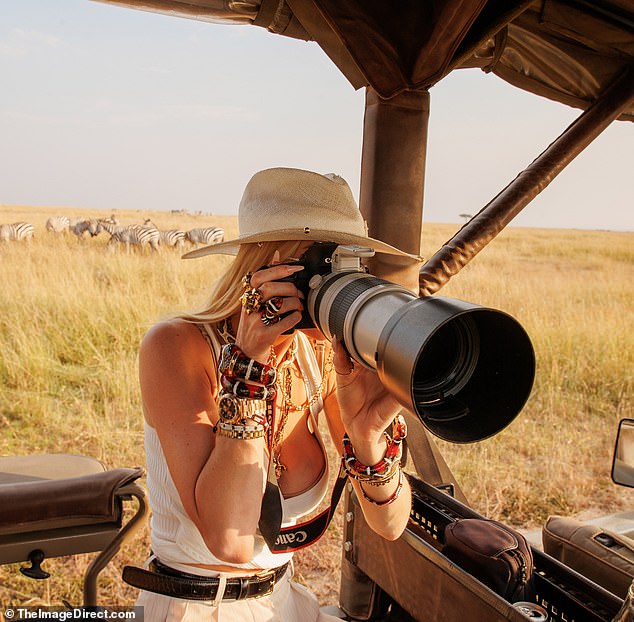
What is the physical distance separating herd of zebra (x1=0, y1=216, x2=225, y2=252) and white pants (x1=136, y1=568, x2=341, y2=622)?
424 inches

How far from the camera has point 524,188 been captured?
1847mm

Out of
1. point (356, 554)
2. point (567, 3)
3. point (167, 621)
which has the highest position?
point (567, 3)

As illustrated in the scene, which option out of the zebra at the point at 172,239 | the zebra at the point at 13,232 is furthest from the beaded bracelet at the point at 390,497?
the zebra at the point at 172,239

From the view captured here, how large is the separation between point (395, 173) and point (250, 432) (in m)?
0.87

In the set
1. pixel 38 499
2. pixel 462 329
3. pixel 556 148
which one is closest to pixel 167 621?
pixel 38 499

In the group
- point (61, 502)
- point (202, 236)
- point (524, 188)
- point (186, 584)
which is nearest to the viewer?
point (186, 584)

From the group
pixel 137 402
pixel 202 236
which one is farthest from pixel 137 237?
pixel 137 402

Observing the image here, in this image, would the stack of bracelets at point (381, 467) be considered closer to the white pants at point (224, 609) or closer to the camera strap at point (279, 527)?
the camera strap at point (279, 527)

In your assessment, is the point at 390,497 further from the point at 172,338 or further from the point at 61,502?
the point at 61,502

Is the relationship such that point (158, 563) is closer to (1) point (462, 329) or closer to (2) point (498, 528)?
(2) point (498, 528)

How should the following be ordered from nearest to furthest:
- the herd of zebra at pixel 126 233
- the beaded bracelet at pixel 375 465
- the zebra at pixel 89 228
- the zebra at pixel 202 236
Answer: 1. the beaded bracelet at pixel 375 465
2. the herd of zebra at pixel 126 233
3. the zebra at pixel 89 228
4. the zebra at pixel 202 236

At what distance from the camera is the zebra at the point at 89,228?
14.2m

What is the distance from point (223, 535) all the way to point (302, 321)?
435mm

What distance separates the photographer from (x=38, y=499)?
1328 mm
